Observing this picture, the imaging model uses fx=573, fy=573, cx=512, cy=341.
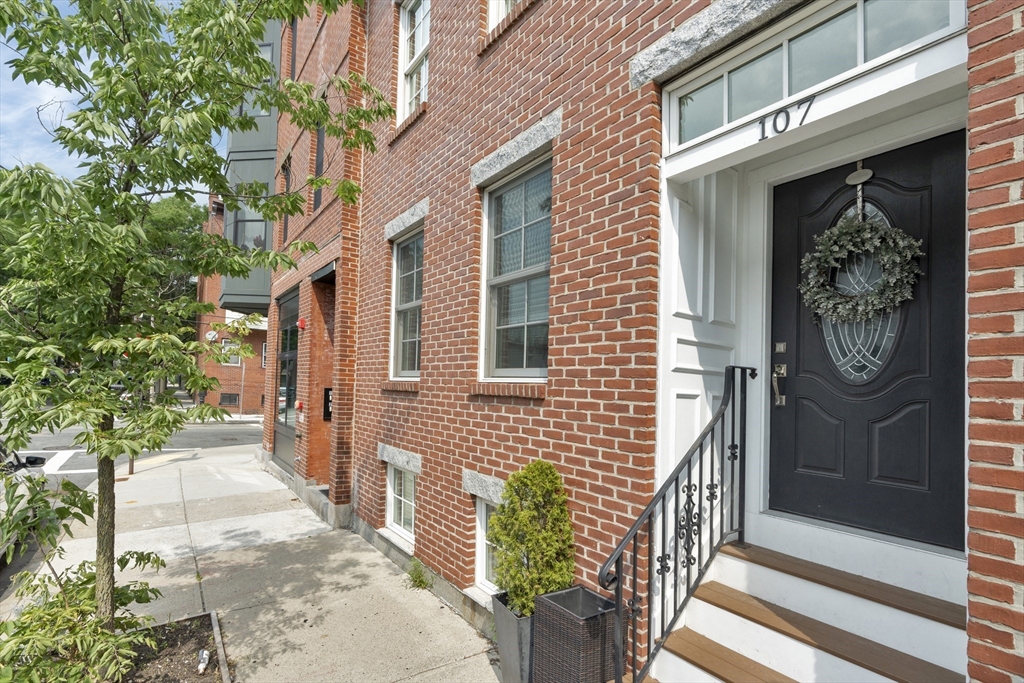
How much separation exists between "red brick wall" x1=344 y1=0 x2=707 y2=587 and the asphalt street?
5926mm

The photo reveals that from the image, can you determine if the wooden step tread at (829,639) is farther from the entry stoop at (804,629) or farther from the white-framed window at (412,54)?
the white-framed window at (412,54)

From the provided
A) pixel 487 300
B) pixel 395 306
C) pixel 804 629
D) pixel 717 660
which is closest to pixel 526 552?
pixel 717 660

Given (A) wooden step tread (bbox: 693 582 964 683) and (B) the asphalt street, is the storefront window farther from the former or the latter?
(A) wooden step tread (bbox: 693 582 964 683)

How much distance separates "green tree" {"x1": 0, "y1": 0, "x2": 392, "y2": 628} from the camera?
9.96 feet

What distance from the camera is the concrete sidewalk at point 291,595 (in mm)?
4176

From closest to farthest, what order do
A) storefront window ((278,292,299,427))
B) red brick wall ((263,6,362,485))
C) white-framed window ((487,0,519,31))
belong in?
white-framed window ((487,0,519,31)) → red brick wall ((263,6,362,485)) → storefront window ((278,292,299,427))

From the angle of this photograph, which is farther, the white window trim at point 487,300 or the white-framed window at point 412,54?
the white-framed window at point 412,54

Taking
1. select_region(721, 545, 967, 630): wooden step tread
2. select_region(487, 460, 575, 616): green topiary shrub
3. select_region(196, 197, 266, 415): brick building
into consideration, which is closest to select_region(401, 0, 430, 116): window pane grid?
select_region(487, 460, 575, 616): green topiary shrub

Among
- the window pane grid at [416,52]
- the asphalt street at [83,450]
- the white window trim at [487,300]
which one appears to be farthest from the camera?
the asphalt street at [83,450]

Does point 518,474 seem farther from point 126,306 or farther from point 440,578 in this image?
point 126,306

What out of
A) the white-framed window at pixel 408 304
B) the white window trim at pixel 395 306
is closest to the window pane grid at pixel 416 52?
the white window trim at pixel 395 306

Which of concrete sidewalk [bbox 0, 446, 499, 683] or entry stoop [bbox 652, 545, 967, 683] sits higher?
entry stoop [bbox 652, 545, 967, 683]

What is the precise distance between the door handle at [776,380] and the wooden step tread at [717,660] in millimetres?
1470

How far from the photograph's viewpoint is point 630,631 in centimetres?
330
